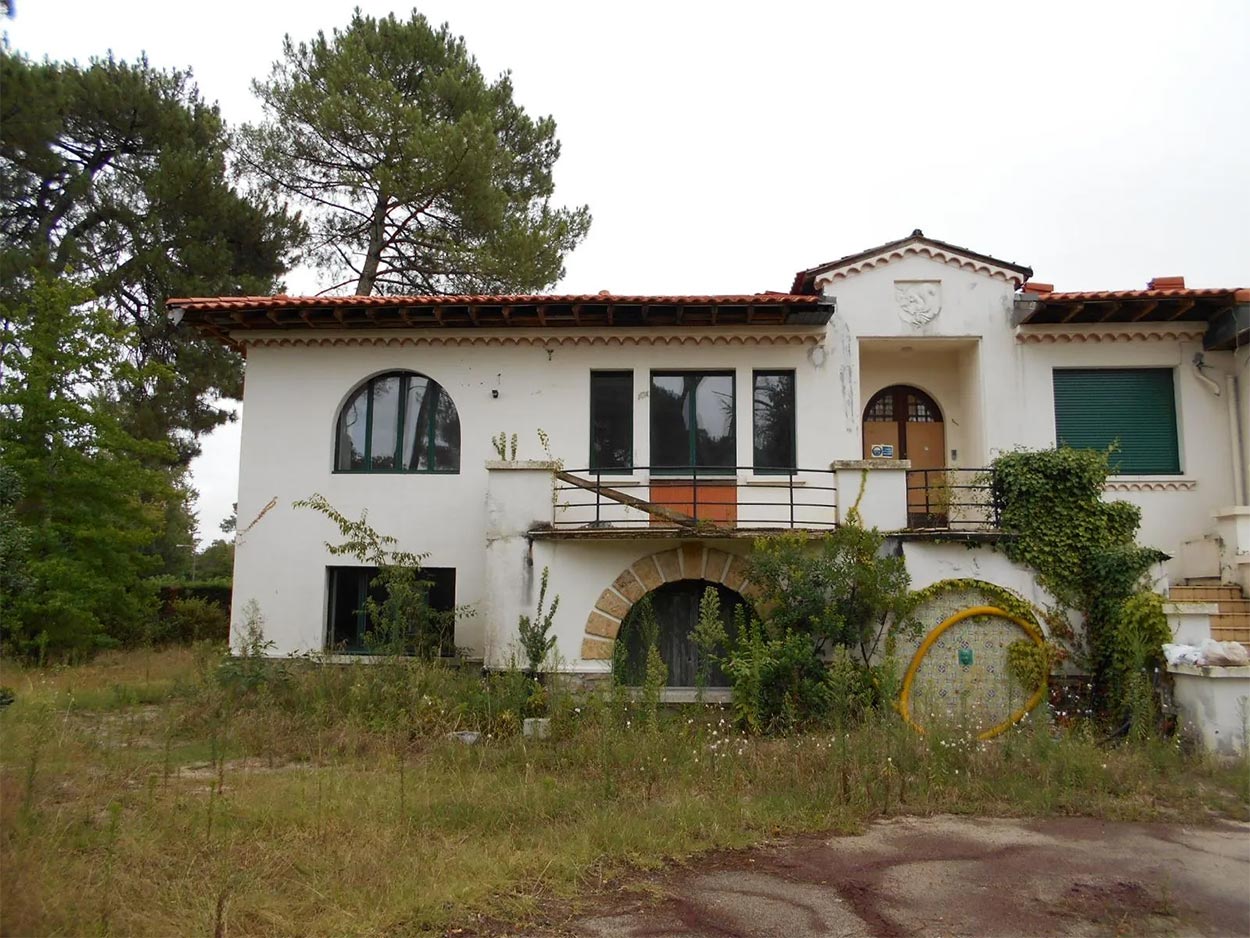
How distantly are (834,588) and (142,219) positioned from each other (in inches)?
681

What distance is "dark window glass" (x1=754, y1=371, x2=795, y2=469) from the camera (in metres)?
12.8

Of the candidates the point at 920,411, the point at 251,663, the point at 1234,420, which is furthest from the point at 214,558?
the point at 1234,420

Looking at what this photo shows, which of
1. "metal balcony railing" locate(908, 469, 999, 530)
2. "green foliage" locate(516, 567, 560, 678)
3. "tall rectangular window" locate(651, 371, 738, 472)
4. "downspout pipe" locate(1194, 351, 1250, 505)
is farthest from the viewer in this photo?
"tall rectangular window" locate(651, 371, 738, 472)

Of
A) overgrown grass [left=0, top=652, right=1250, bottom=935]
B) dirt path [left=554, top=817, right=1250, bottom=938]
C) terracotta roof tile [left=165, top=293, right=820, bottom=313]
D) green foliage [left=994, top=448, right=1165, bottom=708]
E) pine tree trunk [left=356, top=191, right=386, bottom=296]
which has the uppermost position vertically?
pine tree trunk [left=356, top=191, right=386, bottom=296]

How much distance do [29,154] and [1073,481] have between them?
20.7 metres

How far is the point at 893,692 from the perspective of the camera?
385 inches

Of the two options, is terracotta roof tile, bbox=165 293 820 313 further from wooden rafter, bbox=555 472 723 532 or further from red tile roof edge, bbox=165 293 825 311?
→ wooden rafter, bbox=555 472 723 532

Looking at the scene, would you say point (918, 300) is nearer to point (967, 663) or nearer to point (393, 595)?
point (967, 663)

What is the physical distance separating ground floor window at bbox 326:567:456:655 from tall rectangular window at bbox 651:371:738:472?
138 inches

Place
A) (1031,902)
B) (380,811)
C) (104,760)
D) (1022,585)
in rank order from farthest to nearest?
1. (1022,585)
2. (104,760)
3. (380,811)
4. (1031,902)

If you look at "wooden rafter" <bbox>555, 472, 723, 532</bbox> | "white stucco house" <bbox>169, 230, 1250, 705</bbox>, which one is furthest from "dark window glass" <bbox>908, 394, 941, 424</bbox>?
"wooden rafter" <bbox>555, 472, 723, 532</bbox>

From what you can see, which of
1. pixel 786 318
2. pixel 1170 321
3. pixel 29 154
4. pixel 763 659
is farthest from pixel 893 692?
pixel 29 154

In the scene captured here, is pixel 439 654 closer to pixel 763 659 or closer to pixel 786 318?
pixel 763 659

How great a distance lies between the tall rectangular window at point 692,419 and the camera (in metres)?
12.9
